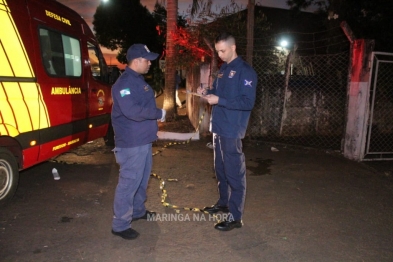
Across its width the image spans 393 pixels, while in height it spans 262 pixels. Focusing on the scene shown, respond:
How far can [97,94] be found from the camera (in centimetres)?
641

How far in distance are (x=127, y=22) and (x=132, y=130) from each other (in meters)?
40.5

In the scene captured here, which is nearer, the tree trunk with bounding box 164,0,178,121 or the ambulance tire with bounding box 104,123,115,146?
the ambulance tire with bounding box 104,123,115,146

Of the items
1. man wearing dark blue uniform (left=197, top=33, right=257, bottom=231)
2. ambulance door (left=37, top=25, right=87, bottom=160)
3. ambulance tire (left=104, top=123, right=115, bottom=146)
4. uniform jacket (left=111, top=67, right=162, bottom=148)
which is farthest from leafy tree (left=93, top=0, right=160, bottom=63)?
uniform jacket (left=111, top=67, right=162, bottom=148)

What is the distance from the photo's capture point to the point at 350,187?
5449mm

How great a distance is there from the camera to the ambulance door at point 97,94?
6219 mm

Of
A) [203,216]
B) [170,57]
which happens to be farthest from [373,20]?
[203,216]

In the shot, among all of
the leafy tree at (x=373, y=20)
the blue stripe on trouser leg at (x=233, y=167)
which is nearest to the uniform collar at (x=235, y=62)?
the blue stripe on trouser leg at (x=233, y=167)

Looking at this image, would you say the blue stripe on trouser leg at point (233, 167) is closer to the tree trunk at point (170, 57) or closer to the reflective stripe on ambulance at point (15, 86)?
the reflective stripe on ambulance at point (15, 86)

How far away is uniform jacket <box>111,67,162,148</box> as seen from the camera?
3.35m

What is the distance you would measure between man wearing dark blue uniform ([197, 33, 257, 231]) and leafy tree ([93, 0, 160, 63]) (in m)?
38.5

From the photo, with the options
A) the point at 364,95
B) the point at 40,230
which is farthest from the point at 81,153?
the point at 364,95

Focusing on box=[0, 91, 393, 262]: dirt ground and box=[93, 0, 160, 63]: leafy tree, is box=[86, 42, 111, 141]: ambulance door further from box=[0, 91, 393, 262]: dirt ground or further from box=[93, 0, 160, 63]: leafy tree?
box=[93, 0, 160, 63]: leafy tree

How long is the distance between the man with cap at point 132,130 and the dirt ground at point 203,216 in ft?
1.06

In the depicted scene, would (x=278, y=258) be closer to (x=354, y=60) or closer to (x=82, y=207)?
(x=82, y=207)
